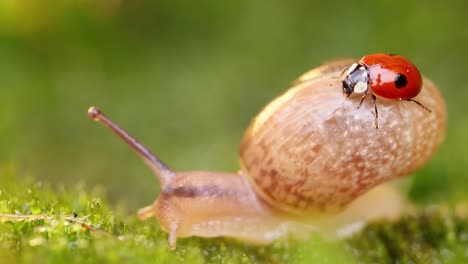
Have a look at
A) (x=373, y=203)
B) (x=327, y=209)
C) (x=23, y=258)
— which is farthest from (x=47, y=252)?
(x=373, y=203)

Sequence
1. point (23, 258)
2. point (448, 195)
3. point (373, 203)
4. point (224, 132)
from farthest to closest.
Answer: point (224, 132) → point (448, 195) → point (373, 203) → point (23, 258)

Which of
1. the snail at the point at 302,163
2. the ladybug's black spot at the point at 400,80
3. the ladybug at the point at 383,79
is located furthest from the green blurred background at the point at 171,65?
the ladybug's black spot at the point at 400,80

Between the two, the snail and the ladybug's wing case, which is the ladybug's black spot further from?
the snail

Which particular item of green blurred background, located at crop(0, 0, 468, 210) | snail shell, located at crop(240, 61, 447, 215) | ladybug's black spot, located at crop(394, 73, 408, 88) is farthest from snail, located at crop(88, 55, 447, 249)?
green blurred background, located at crop(0, 0, 468, 210)

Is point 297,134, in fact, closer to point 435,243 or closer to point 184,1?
point 435,243

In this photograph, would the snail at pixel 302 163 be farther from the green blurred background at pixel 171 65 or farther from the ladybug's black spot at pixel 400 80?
the green blurred background at pixel 171 65
